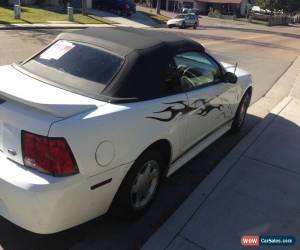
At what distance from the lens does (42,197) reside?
2.85 meters

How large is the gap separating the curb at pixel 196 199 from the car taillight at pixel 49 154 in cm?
111

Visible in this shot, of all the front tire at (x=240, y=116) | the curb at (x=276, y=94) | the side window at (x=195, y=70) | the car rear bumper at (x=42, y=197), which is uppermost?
the side window at (x=195, y=70)

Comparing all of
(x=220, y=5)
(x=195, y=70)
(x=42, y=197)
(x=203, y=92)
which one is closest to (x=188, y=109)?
(x=203, y=92)

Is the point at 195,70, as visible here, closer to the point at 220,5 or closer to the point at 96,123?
the point at 96,123

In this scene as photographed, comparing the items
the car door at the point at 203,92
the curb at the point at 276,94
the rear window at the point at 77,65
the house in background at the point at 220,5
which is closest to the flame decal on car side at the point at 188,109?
the car door at the point at 203,92

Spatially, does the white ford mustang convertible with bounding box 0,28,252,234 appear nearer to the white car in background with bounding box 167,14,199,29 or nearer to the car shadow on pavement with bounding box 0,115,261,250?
the car shadow on pavement with bounding box 0,115,261,250

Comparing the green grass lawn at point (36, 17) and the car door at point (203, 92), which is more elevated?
the car door at point (203, 92)

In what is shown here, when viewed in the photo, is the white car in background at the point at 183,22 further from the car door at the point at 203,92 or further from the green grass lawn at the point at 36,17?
the car door at the point at 203,92

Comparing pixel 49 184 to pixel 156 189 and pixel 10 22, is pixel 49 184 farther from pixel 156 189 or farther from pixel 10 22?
pixel 10 22

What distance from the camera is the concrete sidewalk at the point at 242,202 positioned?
3703 millimetres

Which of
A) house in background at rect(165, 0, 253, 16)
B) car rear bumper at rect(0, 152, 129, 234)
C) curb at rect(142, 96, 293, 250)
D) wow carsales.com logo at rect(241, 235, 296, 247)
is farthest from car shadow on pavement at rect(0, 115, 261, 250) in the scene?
house in background at rect(165, 0, 253, 16)

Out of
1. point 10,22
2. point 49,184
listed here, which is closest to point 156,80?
point 49,184

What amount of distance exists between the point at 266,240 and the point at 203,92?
5.85 feet

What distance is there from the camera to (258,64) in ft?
51.2
